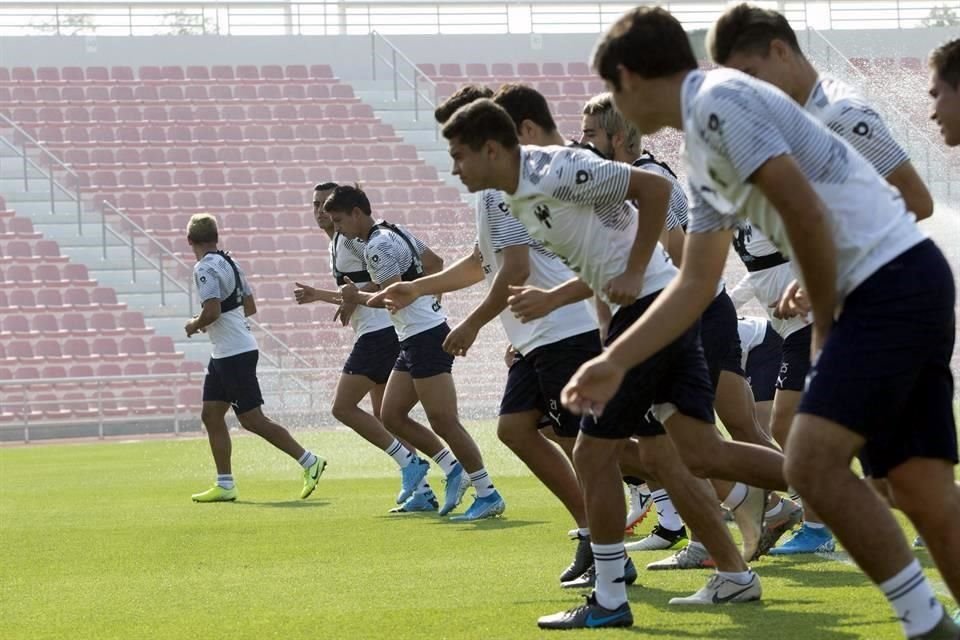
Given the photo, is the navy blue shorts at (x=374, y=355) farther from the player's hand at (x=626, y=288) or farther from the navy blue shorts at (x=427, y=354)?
the player's hand at (x=626, y=288)

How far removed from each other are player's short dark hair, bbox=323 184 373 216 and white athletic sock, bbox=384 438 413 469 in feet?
5.82

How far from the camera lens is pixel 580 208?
18.6 ft

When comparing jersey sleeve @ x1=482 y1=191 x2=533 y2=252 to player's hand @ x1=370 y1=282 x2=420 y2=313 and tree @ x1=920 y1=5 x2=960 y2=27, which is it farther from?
tree @ x1=920 y1=5 x2=960 y2=27

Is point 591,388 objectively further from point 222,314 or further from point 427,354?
point 222,314

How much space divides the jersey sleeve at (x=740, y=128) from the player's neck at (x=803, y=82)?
141 cm

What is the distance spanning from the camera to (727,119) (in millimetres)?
3746

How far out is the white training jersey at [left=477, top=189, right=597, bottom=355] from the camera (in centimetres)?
675

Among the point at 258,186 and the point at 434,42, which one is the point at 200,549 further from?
the point at 434,42

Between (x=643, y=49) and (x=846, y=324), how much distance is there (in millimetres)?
865

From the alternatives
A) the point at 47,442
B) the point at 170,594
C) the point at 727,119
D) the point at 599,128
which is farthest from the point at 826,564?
the point at 47,442

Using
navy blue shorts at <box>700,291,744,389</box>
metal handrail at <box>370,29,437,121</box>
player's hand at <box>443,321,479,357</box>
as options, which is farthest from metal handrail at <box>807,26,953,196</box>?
player's hand at <box>443,321,479,357</box>

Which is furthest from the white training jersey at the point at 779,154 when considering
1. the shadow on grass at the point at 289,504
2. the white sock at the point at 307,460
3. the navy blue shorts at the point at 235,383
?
the navy blue shorts at the point at 235,383

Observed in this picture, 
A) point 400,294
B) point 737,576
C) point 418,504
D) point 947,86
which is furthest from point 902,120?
point 947,86

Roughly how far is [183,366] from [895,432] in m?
24.8
